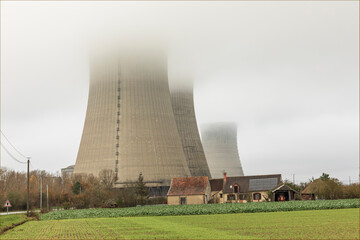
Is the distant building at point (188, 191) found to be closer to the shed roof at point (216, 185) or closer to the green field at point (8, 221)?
the shed roof at point (216, 185)

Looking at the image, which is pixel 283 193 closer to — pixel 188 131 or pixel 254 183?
pixel 254 183

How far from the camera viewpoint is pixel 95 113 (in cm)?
4981

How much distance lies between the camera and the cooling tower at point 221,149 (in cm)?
7856

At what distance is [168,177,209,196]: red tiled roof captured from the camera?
51.5m

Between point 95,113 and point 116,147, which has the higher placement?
point 95,113

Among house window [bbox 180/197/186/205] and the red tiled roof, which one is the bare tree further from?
house window [bbox 180/197/186/205]

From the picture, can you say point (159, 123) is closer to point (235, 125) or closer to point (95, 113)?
point (95, 113)

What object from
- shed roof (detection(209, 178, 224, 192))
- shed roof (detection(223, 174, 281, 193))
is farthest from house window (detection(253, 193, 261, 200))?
shed roof (detection(209, 178, 224, 192))

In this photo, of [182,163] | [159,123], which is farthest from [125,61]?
[182,163]

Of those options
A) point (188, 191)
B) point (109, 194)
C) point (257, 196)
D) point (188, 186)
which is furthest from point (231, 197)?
point (109, 194)

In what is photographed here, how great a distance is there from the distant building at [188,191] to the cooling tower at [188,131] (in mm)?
10058

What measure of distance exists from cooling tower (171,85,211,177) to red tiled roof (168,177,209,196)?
32.6 feet

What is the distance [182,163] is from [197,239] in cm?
3823

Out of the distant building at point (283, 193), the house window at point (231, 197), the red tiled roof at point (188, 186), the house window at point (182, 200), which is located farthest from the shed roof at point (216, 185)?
the distant building at point (283, 193)
